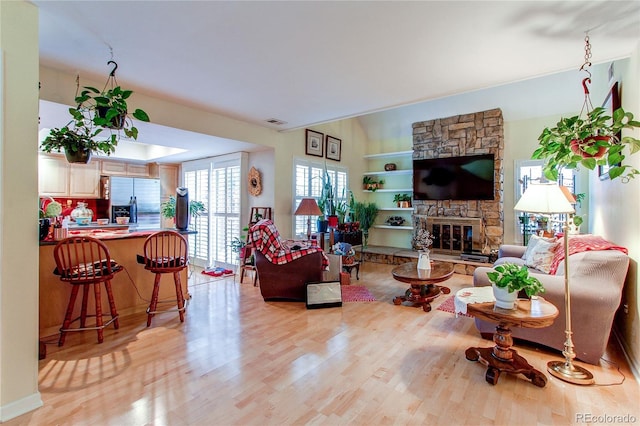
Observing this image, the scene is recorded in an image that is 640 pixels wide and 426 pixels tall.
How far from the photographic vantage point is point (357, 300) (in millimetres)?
3951

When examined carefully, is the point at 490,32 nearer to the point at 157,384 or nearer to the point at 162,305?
the point at 157,384

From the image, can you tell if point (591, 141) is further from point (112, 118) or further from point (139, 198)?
point (139, 198)

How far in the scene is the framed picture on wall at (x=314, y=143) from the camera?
5.78 metres

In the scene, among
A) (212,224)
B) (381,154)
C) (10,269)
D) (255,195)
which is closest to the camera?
(10,269)

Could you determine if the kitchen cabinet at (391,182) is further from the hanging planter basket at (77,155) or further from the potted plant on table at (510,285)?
the hanging planter basket at (77,155)

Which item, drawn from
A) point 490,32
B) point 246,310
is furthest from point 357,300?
point 490,32

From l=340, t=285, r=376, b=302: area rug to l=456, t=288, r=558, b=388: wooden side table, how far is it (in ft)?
5.86

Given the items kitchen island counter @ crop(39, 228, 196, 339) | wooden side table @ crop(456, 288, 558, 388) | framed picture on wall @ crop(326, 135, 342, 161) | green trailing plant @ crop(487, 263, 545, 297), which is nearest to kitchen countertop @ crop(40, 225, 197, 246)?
kitchen island counter @ crop(39, 228, 196, 339)

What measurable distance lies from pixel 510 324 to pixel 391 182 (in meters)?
5.30

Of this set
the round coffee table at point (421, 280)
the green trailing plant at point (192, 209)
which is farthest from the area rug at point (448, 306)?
the green trailing plant at point (192, 209)

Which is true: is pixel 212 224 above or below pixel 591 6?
below

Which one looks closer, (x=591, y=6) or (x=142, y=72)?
(x=591, y=6)

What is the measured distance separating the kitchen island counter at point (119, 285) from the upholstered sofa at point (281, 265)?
1036 mm

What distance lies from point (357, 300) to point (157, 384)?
2469 millimetres
